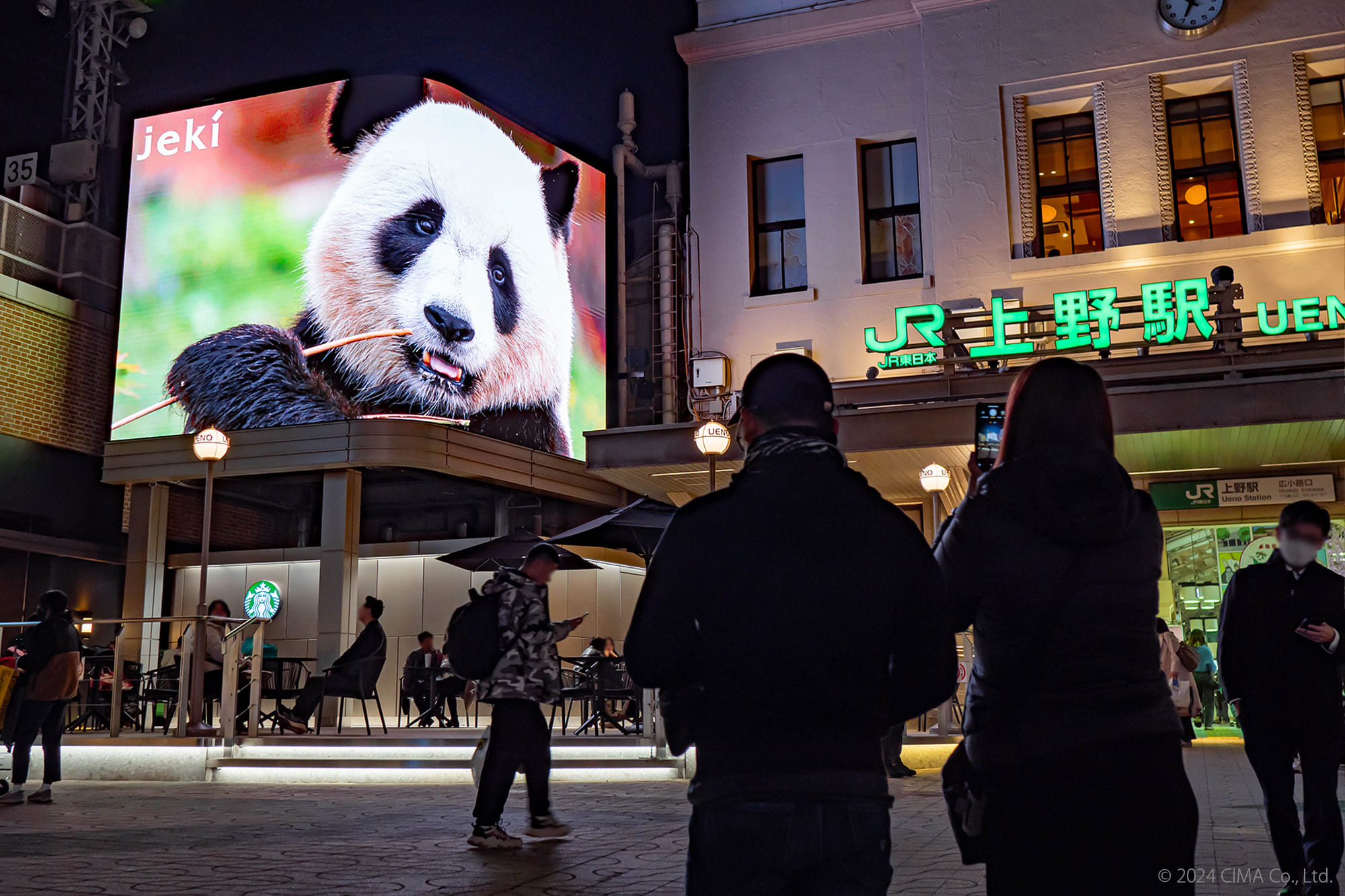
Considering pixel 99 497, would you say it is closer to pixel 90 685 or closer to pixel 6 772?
pixel 90 685

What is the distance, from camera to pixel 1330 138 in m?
18.1

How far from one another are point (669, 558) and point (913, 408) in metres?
13.7

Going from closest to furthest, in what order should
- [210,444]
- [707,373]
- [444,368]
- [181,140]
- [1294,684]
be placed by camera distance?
[1294,684] → [210,444] → [707,373] → [444,368] → [181,140]

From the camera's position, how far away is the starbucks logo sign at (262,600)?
22.5 m

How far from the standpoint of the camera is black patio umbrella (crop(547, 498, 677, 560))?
15906mm

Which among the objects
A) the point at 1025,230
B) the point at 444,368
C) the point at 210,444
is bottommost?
the point at 210,444

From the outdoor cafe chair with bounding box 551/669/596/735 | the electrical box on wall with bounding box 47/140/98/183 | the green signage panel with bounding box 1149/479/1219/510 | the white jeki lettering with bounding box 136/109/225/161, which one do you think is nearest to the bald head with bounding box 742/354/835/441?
the outdoor cafe chair with bounding box 551/669/596/735

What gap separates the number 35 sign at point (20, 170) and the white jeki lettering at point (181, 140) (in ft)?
10.9

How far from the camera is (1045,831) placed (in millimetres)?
2645

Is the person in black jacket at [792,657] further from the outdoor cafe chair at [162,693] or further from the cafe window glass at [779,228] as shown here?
the cafe window glass at [779,228]

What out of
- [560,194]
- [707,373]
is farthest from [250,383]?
[707,373]

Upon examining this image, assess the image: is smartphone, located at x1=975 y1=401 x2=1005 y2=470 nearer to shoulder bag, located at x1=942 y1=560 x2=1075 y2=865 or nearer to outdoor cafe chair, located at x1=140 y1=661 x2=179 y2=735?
shoulder bag, located at x1=942 y1=560 x2=1075 y2=865

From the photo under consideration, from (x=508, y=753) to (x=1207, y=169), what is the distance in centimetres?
1568

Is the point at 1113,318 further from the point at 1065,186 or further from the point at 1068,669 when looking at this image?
the point at 1068,669
